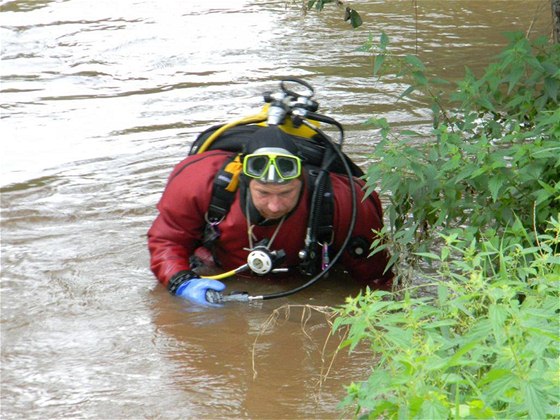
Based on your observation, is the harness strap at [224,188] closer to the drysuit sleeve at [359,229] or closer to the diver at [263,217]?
the diver at [263,217]

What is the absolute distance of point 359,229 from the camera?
5.48 meters

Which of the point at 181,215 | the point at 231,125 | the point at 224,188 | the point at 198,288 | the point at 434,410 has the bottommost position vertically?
the point at 198,288

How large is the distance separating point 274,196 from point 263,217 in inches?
7.5

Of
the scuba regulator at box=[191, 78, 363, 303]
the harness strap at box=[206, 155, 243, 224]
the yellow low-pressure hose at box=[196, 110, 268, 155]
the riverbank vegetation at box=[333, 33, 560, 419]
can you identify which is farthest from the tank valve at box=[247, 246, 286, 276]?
the yellow low-pressure hose at box=[196, 110, 268, 155]

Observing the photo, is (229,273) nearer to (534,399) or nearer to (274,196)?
(274,196)

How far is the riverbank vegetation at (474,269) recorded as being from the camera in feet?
9.07

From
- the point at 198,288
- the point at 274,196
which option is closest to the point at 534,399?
the point at 274,196

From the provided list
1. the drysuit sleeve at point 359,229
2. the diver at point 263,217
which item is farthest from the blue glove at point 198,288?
the drysuit sleeve at point 359,229

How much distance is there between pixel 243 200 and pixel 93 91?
4083 millimetres

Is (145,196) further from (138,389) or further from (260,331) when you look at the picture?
(138,389)

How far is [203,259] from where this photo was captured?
603 centimetres

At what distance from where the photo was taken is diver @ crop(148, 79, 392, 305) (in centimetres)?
531

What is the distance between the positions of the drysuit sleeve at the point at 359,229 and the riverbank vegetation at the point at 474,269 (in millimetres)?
286

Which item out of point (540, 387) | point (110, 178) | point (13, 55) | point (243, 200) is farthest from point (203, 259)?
point (13, 55)
